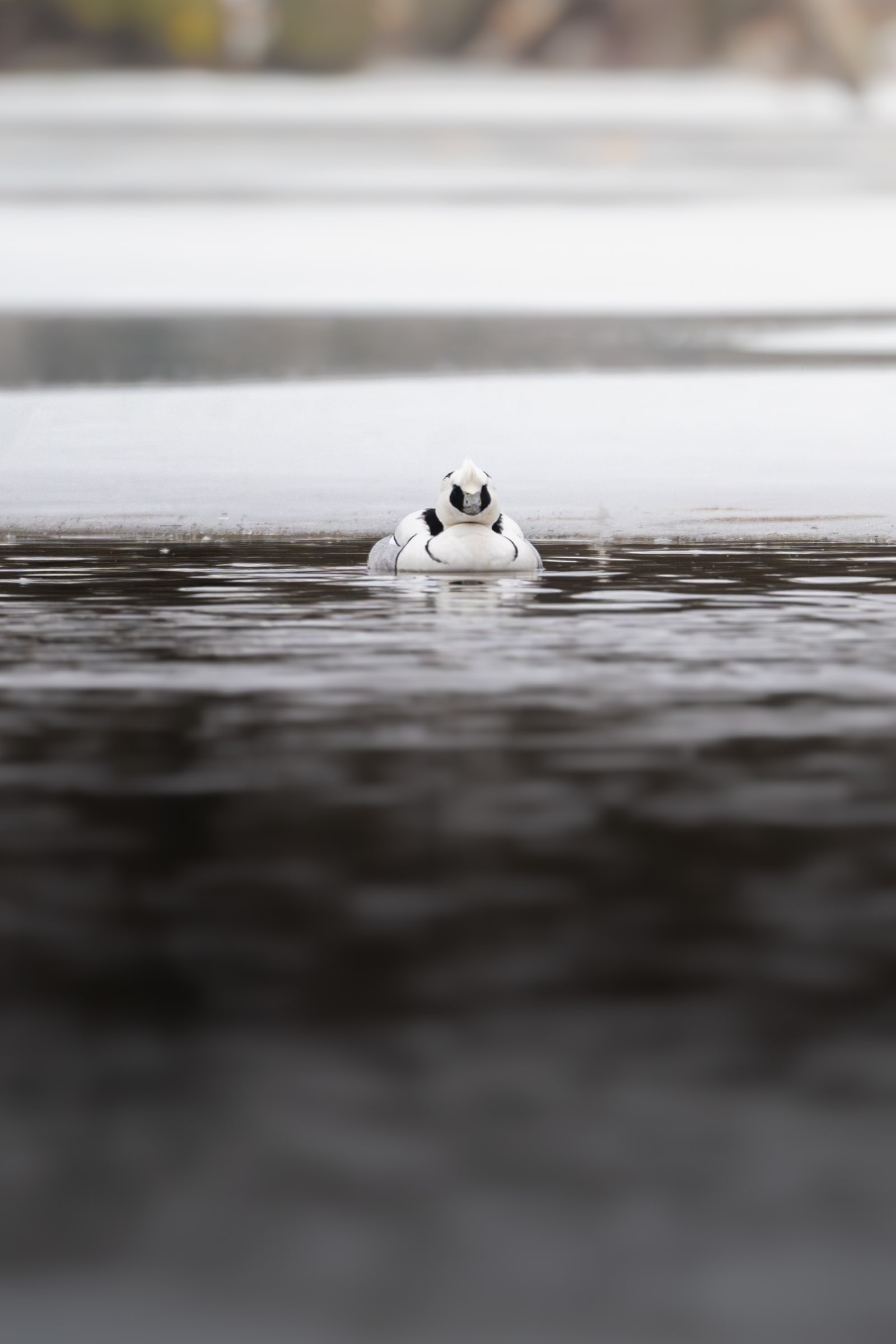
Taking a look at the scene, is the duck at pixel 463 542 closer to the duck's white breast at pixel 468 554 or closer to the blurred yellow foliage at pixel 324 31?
the duck's white breast at pixel 468 554

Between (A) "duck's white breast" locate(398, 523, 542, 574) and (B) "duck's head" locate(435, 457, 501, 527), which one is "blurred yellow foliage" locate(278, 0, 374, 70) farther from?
(A) "duck's white breast" locate(398, 523, 542, 574)

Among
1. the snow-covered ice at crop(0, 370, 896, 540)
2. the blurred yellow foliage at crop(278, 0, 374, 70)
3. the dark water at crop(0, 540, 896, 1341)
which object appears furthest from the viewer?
the blurred yellow foliage at crop(278, 0, 374, 70)

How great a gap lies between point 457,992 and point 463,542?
8402 millimetres

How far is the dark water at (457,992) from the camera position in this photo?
357 cm

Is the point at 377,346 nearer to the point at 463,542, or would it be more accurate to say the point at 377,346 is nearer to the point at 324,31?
the point at 463,542

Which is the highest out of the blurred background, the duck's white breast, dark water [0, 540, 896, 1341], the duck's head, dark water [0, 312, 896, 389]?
the blurred background

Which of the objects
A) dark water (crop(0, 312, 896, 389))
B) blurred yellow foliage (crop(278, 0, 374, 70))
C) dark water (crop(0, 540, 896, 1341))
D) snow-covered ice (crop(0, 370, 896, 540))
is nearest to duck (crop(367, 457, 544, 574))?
snow-covered ice (crop(0, 370, 896, 540))

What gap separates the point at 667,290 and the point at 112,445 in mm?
14153

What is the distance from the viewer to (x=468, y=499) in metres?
13.1

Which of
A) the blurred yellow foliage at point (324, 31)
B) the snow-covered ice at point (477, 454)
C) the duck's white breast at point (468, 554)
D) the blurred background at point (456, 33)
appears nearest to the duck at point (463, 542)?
the duck's white breast at point (468, 554)

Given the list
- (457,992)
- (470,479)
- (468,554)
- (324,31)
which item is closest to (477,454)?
(470,479)

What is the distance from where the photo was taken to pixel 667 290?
30766 millimetres

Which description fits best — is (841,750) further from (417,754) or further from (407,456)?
(407,456)

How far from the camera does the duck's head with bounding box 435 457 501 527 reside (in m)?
13.1
